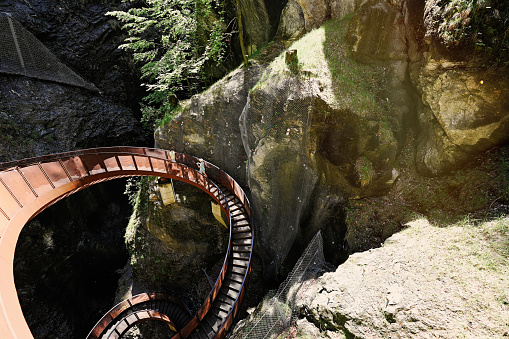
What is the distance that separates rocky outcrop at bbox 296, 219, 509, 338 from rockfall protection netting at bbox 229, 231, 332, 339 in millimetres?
428

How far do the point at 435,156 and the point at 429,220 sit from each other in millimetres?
2310

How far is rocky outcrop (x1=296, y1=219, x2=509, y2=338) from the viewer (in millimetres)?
4668

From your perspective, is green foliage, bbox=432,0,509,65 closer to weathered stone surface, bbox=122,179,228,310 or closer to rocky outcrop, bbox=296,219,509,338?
rocky outcrop, bbox=296,219,509,338

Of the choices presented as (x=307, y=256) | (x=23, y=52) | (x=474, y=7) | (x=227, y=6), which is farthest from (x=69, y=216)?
(x=474, y=7)

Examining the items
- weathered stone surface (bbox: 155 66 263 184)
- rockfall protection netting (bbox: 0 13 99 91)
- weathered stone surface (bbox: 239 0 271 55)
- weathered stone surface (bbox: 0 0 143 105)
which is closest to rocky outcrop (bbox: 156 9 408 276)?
weathered stone surface (bbox: 155 66 263 184)

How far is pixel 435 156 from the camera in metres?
8.22

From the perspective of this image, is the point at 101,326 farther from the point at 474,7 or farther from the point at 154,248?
the point at 474,7

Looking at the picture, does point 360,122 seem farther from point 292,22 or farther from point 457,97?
point 292,22

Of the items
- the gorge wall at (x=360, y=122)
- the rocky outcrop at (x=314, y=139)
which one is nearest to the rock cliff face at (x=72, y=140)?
the rocky outcrop at (x=314, y=139)

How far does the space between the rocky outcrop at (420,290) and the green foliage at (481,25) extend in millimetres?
4592

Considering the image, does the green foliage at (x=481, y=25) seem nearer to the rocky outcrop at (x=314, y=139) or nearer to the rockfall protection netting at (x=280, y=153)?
the rocky outcrop at (x=314, y=139)

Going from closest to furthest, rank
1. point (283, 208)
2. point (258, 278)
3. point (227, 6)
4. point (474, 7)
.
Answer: point (474, 7)
point (283, 208)
point (258, 278)
point (227, 6)

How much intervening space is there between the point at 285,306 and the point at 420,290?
3.83 metres

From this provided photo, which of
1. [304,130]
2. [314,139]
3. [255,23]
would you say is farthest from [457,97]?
[255,23]
